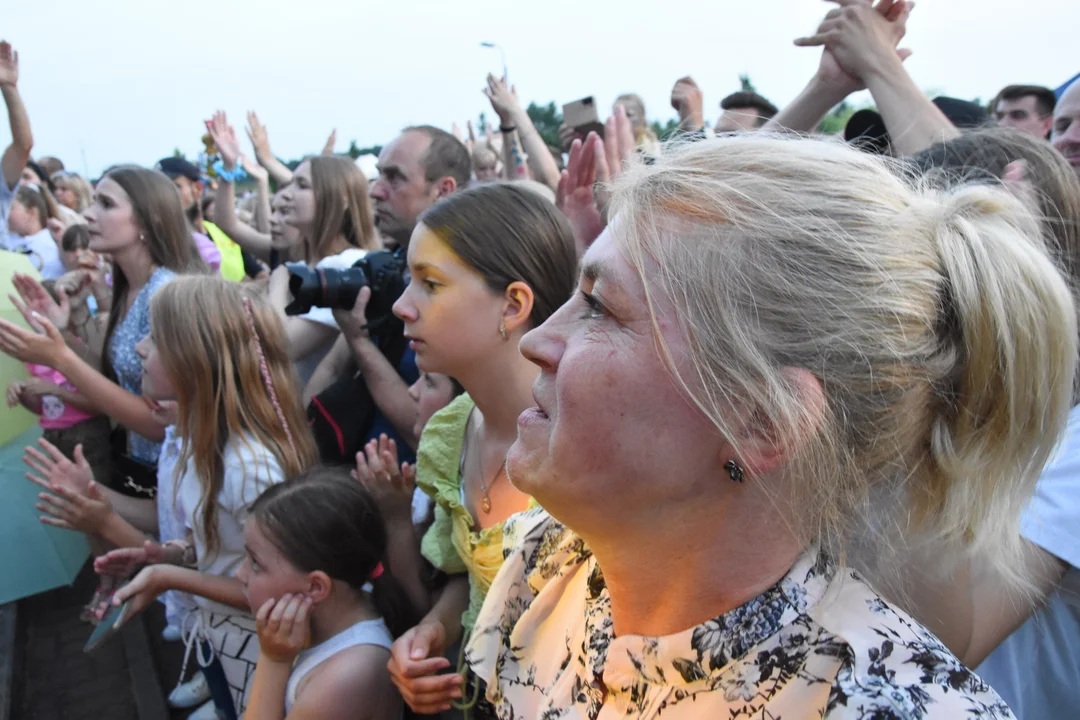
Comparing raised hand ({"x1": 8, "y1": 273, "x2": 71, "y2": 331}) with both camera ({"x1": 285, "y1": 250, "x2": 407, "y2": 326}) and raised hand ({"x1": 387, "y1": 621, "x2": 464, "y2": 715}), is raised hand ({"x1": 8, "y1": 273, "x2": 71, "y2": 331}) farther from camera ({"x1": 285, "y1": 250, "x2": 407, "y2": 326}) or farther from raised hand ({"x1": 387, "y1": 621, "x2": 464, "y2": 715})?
raised hand ({"x1": 387, "y1": 621, "x2": 464, "y2": 715})

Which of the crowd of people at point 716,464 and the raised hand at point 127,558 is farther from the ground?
the crowd of people at point 716,464

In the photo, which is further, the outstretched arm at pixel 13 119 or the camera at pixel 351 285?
the outstretched arm at pixel 13 119

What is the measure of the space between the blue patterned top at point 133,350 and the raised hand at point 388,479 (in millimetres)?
1476

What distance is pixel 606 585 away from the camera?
1.07 metres

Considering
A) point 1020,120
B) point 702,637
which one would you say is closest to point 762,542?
point 702,637

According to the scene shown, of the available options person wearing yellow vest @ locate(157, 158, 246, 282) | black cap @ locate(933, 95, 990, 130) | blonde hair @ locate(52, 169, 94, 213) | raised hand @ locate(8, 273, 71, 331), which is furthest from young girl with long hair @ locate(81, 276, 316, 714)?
blonde hair @ locate(52, 169, 94, 213)

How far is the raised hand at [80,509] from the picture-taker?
8.02 feet

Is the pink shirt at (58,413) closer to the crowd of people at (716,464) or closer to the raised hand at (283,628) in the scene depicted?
the crowd of people at (716,464)

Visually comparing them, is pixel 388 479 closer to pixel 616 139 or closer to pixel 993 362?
pixel 616 139

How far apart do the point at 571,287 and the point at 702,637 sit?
3.78 ft

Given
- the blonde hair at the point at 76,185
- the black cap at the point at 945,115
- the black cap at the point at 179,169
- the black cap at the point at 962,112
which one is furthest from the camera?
the blonde hair at the point at 76,185

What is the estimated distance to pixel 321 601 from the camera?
1.91 m

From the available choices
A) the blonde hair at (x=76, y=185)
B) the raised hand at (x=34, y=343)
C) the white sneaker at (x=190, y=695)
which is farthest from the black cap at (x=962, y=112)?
the blonde hair at (x=76, y=185)

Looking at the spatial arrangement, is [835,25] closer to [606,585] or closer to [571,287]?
[571,287]
